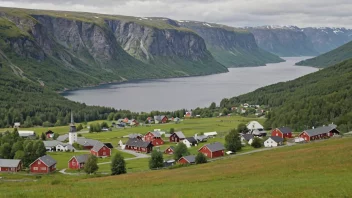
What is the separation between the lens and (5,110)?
15838cm

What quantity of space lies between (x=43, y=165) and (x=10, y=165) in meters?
5.26

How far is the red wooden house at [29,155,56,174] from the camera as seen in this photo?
2640 inches

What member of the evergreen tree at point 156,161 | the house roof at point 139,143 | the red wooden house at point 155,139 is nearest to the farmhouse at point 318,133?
the house roof at point 139,143

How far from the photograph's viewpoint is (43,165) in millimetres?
67312

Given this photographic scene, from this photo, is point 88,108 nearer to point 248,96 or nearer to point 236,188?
point 248,96

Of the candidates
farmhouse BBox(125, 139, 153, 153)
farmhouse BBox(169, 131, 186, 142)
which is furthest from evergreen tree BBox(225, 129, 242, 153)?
farmhouse BBox(169, 131, 186, 142)

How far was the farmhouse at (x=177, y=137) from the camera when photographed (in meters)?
97.2

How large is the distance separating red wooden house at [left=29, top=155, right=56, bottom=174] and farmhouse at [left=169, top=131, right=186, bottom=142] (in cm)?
3340

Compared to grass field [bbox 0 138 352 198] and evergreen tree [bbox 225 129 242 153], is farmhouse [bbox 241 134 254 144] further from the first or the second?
grass field [bbox 0 138 352 198]

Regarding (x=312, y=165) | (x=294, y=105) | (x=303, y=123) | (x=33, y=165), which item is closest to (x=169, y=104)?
(x=294, y=105)

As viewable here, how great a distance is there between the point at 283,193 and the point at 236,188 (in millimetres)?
4257

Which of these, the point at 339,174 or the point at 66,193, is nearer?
the point at 66,193

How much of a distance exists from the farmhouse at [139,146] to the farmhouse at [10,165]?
25.5 m

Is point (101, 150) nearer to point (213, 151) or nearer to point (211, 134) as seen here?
point (213, 151)
